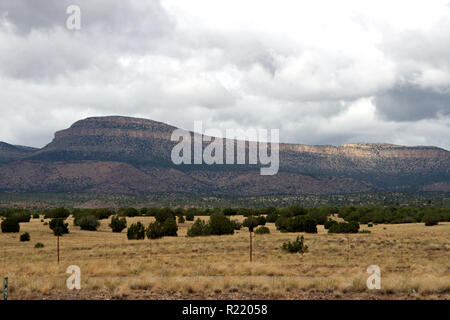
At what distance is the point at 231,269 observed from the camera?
21922 millimetres

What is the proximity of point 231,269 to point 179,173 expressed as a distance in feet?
481

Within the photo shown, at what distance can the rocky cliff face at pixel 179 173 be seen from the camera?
158 meters

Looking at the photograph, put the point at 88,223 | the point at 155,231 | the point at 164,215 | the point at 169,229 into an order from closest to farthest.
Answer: the point at 155,231, the point at 169,229, the point at 88,223, the point at 164,215

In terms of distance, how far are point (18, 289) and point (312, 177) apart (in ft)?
521

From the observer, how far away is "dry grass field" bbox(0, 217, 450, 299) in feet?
56.2

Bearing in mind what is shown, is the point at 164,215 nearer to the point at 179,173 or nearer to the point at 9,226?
the point at 9,226

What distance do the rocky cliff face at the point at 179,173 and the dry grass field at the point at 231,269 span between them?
123 m

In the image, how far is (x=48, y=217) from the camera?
2477 inches

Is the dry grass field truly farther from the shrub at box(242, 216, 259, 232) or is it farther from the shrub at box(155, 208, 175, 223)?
the shrub at box(155, 208, 175, 223)

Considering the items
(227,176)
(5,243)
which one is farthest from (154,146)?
(5,243)

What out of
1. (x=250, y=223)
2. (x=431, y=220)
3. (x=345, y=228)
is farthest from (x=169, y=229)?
(x=431, y=220)

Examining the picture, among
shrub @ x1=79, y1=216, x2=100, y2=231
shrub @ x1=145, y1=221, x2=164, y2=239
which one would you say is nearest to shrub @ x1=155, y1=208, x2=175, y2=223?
shrub @ x1=79, y1=216, x2=100, y2=231

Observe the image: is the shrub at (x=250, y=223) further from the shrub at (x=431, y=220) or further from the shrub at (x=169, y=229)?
the shrub at (x=431, y=220)

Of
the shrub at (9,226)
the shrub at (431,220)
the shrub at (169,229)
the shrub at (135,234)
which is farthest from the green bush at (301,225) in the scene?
the shrub at (9,226)
